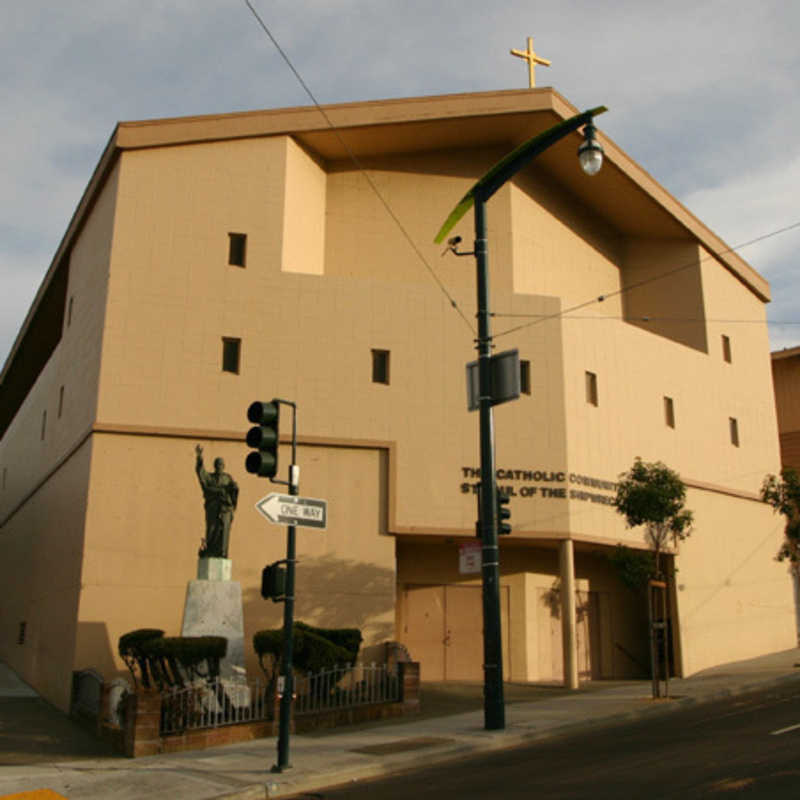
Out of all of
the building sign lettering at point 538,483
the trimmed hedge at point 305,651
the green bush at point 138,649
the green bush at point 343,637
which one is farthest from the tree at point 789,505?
the green bush at point 138,649

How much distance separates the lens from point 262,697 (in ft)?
55.0

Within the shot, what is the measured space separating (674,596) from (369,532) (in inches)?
406

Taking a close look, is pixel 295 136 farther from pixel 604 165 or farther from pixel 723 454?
pixel 723 454

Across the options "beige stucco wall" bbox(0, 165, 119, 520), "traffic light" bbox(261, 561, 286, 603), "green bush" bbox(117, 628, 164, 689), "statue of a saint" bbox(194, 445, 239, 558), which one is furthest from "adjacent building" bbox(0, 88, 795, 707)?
"traffic light" bbox(261, 561, 286, 603)

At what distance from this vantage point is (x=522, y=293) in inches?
1067

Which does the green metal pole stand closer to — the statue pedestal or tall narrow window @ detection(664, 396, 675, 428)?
the statue pedestal

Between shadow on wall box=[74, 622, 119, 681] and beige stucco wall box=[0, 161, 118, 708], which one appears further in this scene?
beige stucco wall box=[0, 161, 118, 708]

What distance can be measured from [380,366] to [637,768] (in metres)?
14.8

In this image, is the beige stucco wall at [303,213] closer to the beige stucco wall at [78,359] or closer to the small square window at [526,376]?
the beige stucco wall at [78,359]

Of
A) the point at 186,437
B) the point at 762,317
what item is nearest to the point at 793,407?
the point at 762,317

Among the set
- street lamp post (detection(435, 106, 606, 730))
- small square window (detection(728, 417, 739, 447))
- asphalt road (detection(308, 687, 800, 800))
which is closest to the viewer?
asphalt road (detection(308, 687, 800, 800))

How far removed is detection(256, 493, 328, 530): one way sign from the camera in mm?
12078

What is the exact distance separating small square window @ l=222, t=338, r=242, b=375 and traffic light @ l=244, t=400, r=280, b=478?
10.9 metres

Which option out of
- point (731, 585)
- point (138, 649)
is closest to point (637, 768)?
point (138, 649)
